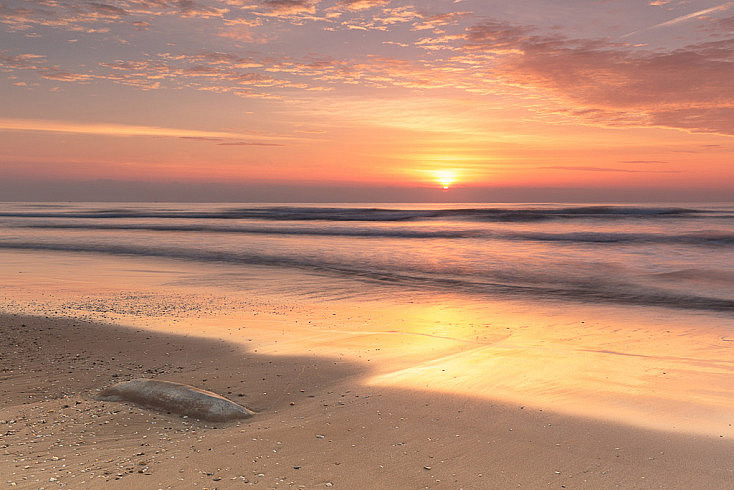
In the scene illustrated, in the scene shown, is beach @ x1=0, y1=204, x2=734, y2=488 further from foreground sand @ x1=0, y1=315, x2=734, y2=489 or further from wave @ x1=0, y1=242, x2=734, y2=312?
wave @ x1=0, y1=242, x2=734, y2=312

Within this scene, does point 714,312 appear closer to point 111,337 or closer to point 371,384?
point 371,384

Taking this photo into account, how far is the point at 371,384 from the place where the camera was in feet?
20.4

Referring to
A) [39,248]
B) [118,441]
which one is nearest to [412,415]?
[118,441]

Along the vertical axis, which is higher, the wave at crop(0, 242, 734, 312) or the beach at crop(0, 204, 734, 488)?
the beach at crop(0, 204, 734, 488)

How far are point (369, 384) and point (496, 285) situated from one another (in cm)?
1119

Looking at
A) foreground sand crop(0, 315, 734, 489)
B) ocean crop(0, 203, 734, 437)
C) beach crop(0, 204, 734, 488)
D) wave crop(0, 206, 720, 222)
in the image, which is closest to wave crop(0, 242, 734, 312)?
ocean crop(0, 203, 734, 437)

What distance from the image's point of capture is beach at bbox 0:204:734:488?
4176 mm

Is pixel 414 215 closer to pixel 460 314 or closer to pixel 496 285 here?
pixel 496 285

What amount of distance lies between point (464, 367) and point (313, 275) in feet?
37.0

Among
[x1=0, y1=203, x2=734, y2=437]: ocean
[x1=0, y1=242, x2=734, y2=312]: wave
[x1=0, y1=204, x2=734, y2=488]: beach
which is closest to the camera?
[x1=0, y1=204, x2=734, y2=488]: beach

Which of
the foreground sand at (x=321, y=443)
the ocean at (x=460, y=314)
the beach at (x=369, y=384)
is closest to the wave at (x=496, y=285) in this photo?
the ocean at (x=460, y=314)

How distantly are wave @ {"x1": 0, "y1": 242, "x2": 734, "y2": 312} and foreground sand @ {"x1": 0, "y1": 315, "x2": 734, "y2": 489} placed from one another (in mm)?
9707

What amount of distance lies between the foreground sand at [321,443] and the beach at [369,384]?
0.07ft

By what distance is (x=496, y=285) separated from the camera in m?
16.7
